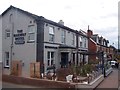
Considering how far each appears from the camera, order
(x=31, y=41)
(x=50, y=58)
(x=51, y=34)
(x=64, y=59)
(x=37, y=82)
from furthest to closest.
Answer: (x=64, y=59) → (x=51, y=34) → (x=50, y=58) → (x=31, y=41) → (x=37, y=82)

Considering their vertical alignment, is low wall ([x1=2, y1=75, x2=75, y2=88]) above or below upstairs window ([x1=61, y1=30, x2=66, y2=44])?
below

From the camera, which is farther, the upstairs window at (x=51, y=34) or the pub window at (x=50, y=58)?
the upstairs window at (x=51, y=34)

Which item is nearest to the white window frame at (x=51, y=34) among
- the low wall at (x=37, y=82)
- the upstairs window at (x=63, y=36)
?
the upstairs window at (x=63, y=36)

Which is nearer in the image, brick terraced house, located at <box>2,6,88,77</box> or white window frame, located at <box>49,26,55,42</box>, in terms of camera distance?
brick terraced house, located at <box>2,6,88,77</box>

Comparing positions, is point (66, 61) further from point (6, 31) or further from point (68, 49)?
point (6, 31)

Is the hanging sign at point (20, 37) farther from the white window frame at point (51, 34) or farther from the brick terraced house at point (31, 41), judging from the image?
the white window frame at point (51, 34)

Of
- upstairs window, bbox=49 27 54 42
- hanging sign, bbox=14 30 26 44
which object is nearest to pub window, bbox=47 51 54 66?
upstairs window, bbox=49 27 54 42

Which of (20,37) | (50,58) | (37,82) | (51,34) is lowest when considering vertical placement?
(37,82)

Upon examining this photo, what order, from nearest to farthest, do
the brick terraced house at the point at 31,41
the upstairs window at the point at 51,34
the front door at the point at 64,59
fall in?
the brick terraced house at the point at 31,41 < the upstairs window at the point at 51,34 < the front door at the point at 64,59

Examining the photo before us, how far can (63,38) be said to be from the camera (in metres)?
28.0

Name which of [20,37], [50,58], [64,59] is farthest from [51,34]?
[64,59]

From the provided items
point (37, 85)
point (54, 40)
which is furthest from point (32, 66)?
point (54, 40)

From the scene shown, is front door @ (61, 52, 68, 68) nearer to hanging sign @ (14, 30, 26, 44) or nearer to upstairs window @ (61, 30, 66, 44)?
upstairs window @ (61, 30, 66, 44)

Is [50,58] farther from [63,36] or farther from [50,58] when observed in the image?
[63,36]
